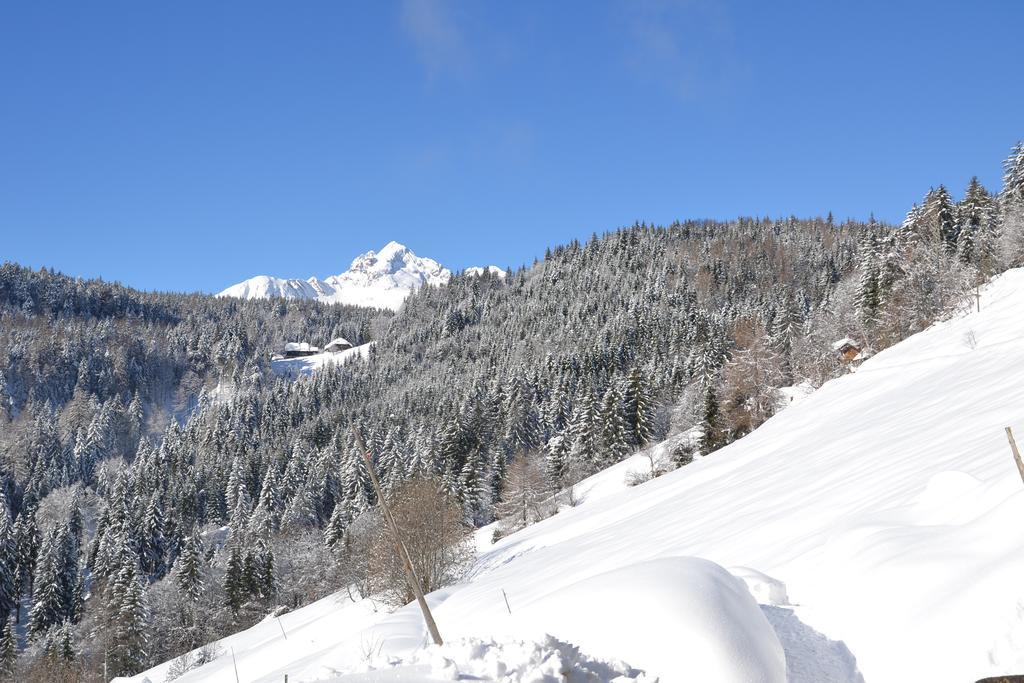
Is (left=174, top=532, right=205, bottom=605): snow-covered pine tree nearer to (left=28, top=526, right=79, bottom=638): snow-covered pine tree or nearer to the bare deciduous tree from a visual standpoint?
(left=28, top=526, right=79, bottom=638): snow-covered pine tree

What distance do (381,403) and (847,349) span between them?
96.1 metres

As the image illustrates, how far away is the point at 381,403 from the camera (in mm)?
125312

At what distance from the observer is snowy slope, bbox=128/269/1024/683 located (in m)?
5.31

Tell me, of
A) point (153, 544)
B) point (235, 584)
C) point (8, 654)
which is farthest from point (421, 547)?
point (153, 544)

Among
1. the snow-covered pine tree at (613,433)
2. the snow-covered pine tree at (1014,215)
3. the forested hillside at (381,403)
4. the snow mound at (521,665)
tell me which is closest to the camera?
the snow mound at (521,665)

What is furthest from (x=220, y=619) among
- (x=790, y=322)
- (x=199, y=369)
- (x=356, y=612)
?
(x=199, y=369)

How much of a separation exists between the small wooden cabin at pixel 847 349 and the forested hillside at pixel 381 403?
1464mm

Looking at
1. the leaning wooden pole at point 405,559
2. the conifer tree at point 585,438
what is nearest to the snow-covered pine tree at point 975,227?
the conifer tree at point 585,438

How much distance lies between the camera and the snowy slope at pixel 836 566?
5.31 meters

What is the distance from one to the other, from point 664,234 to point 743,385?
153 m

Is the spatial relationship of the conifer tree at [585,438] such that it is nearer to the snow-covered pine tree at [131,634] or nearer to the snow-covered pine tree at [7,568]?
the snow-covered pine tree at [131,634]

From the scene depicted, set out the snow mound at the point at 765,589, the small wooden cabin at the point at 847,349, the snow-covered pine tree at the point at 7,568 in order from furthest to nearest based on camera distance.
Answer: the snow-covered pine tree at the point at 7,568 → the small wooden cabin at the point at 847,349 → the snow mound at the point at 765,589

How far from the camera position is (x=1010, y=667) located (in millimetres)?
4531

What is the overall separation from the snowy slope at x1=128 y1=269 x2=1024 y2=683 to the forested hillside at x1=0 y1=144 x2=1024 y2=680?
2433cm
